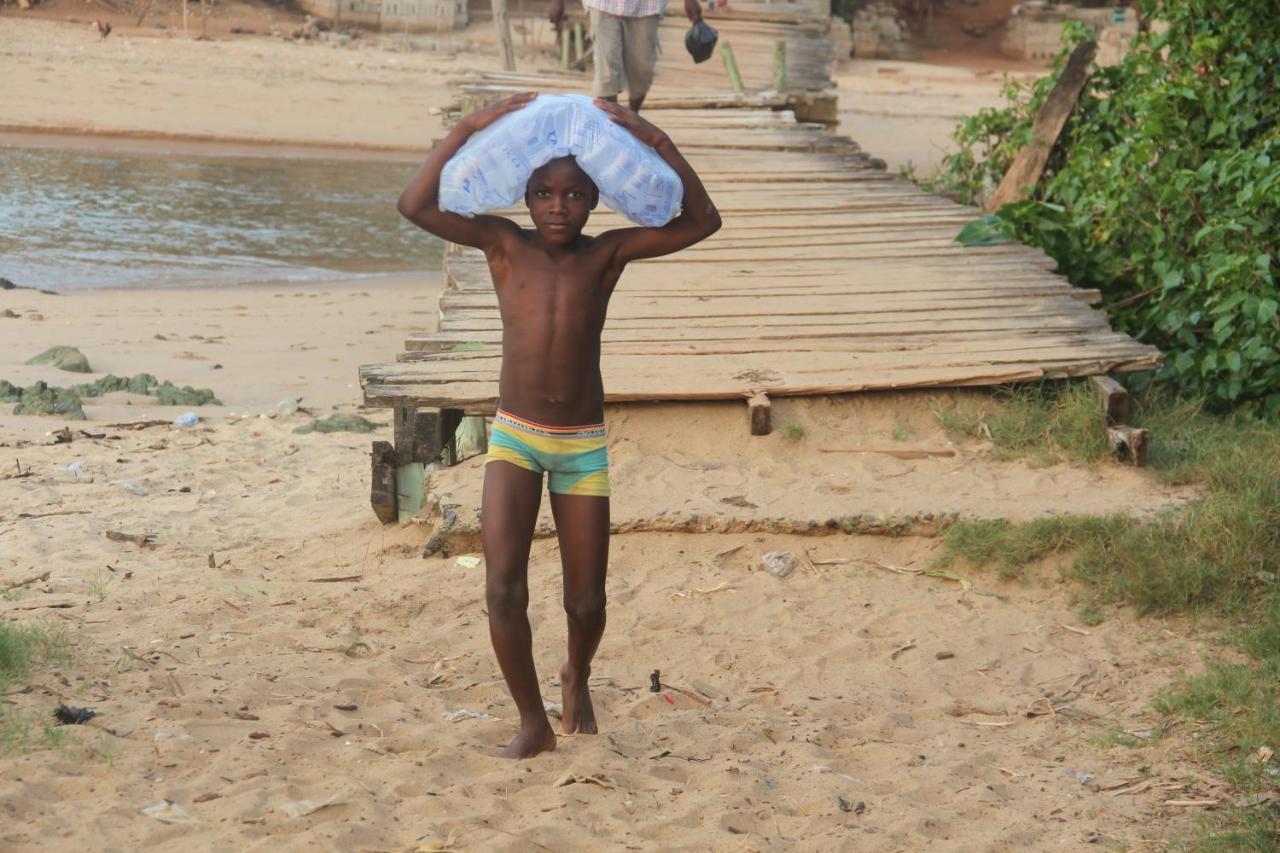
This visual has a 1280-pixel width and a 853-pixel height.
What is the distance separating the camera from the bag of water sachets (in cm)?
330

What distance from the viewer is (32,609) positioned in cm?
448

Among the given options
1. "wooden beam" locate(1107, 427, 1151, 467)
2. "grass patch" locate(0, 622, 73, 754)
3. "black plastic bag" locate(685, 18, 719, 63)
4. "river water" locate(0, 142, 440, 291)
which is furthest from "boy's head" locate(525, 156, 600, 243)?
"river water" locate(0, 142, 440, 291)

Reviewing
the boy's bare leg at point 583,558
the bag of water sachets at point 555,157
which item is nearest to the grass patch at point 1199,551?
the boy's bare leg at point 583,558

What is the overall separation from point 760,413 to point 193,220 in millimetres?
11685

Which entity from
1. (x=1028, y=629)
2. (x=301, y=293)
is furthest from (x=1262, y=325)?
(x=301, y=293)

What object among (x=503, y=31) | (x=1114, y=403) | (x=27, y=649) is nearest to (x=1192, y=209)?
(x=1114, y=403)

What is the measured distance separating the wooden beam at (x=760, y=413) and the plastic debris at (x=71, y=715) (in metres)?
2.78

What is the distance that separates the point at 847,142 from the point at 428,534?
634 cm

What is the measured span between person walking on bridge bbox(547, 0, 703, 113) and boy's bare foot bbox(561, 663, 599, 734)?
5793mm

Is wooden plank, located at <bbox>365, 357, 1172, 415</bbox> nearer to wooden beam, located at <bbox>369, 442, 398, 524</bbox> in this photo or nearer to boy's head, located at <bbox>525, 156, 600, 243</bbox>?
wooden beam, located at <bbox>369, 442, 398, 524</bbox>

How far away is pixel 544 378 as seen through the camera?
3.51 m

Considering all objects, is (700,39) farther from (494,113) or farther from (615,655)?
(494,113)

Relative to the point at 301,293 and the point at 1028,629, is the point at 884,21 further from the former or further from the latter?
the point at 1028,629

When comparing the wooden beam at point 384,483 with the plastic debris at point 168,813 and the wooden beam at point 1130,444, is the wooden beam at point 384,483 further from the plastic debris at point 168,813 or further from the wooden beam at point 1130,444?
the wooden beam at point 1130,444
